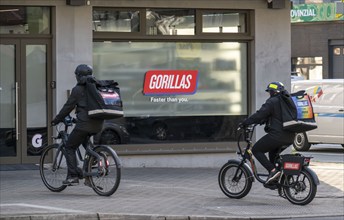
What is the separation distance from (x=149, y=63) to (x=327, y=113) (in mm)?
7746

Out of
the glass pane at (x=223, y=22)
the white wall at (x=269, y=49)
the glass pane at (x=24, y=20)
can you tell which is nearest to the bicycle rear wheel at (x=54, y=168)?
the glass pane at (x=24, y=20)

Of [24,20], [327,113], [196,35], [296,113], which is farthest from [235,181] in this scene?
[327,113]

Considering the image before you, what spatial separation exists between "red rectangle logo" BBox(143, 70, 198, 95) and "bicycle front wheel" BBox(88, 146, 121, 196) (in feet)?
13.1

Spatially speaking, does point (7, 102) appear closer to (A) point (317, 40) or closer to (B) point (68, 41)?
(B) point (68, 41)

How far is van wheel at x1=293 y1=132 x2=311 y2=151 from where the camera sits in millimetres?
21413

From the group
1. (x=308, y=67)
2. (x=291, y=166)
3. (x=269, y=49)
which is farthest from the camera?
(x=308, y=67)

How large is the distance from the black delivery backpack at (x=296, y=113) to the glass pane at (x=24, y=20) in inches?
219

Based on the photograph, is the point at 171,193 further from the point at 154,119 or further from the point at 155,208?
the point at 154,119

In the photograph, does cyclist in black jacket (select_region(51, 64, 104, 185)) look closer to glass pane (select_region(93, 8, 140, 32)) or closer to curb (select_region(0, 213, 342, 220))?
curb (select_region(0, 213, 342, 220))

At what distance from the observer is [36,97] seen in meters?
14.5

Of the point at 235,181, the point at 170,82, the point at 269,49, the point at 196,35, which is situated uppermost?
the point at 196,35

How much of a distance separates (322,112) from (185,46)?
23.8ft

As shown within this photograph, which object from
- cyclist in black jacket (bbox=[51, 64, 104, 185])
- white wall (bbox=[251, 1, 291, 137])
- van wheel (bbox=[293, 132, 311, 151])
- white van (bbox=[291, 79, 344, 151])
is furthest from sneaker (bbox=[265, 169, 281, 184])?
van wheel (bbox=[293, 132, 311, 151])

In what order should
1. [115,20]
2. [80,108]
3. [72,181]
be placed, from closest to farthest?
[80,108] < [72,181] < [115,20]
